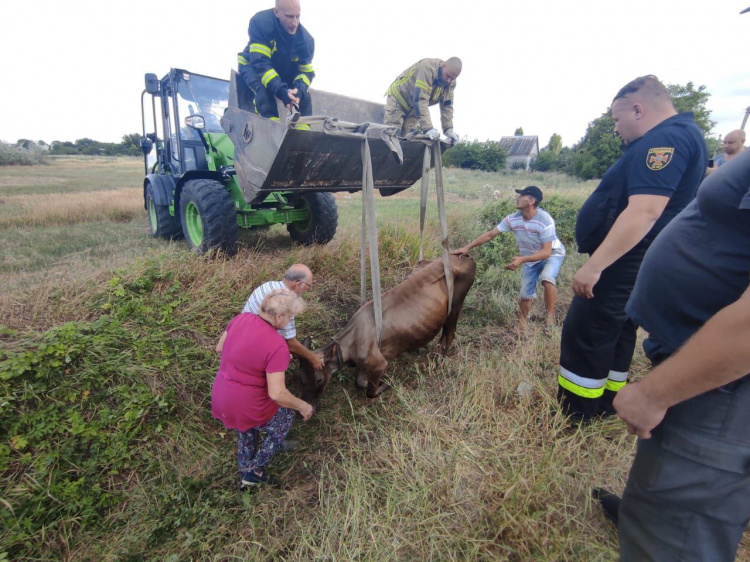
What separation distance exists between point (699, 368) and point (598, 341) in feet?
5.19

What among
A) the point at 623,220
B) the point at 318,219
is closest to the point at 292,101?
the point at 318,219

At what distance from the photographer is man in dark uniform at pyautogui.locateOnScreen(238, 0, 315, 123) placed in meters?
3.58

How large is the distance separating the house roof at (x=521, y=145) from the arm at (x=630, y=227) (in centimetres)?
4783

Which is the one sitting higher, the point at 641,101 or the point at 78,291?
the point at 641,101

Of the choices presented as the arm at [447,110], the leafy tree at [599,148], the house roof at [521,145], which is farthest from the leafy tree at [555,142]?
the arm at [447,110]

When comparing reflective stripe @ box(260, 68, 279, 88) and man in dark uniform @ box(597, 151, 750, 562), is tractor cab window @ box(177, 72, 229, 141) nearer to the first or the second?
reflective stripe @ box(260, 68, 279, 88)

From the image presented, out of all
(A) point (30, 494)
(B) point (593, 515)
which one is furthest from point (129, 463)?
(B) point (593, 515)

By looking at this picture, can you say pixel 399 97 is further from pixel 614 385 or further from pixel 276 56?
pixel 614 385

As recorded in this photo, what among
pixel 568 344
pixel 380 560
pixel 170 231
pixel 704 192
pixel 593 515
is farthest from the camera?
pixel 170 231

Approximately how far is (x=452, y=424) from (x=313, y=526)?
113cm

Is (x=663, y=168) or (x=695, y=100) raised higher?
(x=695, y=100)

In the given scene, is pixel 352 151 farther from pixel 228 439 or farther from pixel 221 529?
pixel 221 529

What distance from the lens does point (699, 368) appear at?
0.93 metres

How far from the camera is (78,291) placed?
3.38 meters
